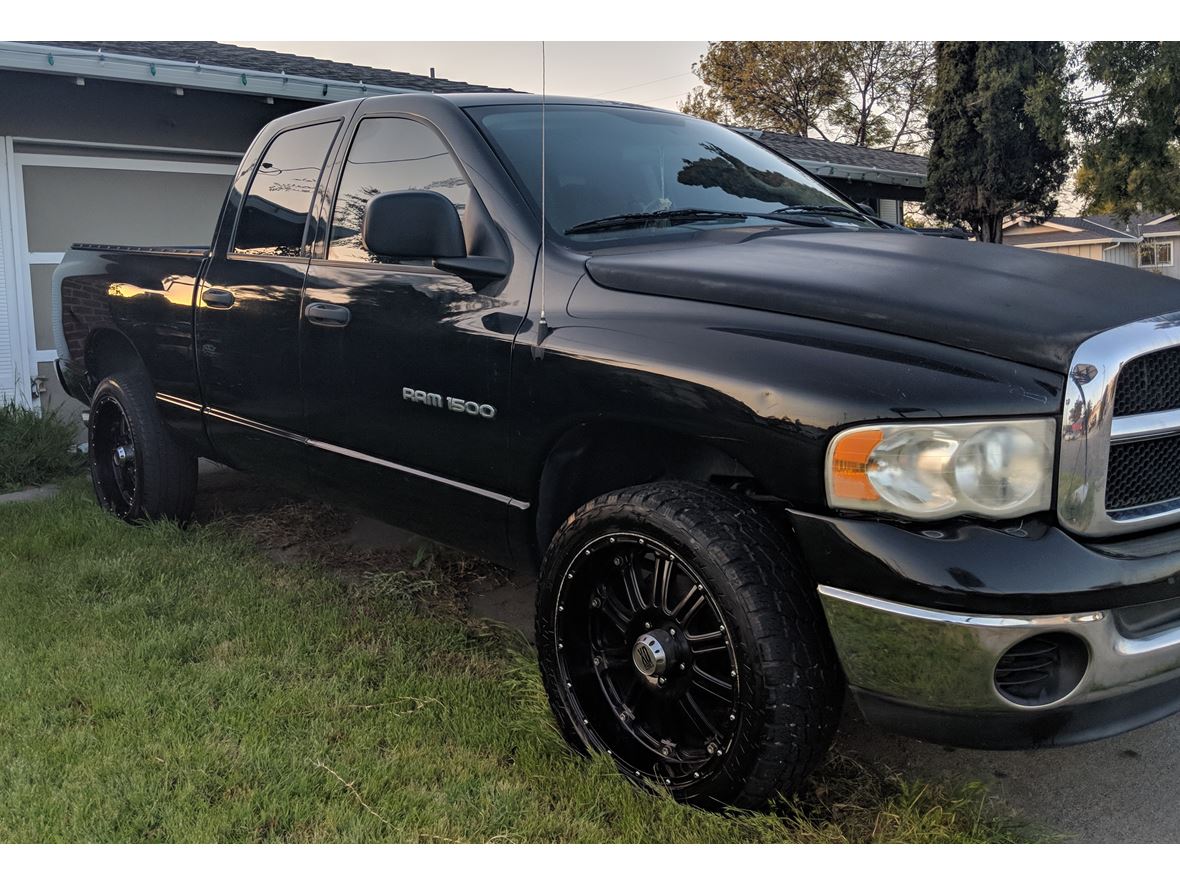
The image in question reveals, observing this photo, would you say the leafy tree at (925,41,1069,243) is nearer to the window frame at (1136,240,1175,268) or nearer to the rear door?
the rear door

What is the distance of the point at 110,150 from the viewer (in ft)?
26.9

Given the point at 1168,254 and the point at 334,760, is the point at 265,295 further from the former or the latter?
the point at 1168,254

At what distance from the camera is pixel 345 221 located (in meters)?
3.92

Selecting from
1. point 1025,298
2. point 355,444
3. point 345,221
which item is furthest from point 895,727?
point 345,221

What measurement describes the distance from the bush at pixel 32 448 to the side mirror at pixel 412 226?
4.76 meters

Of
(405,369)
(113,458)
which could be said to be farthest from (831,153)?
(405,369)

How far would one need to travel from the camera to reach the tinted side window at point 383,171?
359cm

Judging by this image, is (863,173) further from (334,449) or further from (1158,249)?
(1158,249)

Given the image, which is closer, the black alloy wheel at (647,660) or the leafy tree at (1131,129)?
the black alloy wheel at (647,660)

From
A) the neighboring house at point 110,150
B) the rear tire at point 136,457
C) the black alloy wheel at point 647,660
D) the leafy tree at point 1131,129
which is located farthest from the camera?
the leafy tree at point 1131,129

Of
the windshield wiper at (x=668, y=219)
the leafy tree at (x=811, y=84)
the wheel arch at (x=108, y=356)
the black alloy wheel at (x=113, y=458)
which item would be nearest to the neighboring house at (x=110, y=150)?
the wheel arch at (x=108, y=356)

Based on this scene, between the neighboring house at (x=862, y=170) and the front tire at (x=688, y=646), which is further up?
the neighboring house at (x=862, y=170)

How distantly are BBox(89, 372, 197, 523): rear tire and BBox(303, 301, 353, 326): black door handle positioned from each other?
1.67 metres

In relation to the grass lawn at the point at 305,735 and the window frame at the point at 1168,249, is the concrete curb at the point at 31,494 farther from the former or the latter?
the window frame at the point at 1168,249
